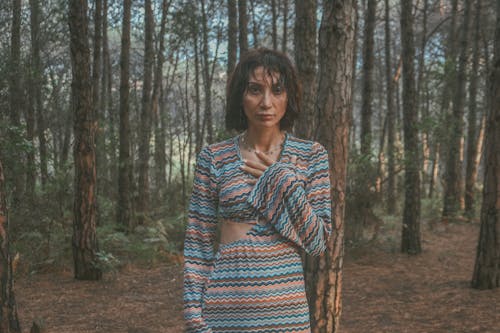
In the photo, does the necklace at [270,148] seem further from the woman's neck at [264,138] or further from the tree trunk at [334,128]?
the tree trunk at [334,128]

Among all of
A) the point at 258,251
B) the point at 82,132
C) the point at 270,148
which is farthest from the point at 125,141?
the point at 258,251

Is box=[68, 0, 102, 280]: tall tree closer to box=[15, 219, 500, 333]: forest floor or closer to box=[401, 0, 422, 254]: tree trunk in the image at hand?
box=[15, 219, 500, 333]: forest floor

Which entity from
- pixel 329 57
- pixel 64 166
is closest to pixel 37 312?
pixel 64 166

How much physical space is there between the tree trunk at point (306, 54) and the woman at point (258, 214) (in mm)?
4458

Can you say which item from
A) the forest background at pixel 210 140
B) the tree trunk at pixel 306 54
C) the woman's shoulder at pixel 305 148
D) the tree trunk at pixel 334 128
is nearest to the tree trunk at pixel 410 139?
the forest background at pixel 210 140

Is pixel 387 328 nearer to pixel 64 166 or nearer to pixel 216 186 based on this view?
pixel 216 186

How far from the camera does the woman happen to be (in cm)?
201

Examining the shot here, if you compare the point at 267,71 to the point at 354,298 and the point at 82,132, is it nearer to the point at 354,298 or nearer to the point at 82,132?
the point at 82,132

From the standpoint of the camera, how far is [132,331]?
6172 mm

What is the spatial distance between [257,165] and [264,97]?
11.6 inches

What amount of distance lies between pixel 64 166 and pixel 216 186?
7552 mm

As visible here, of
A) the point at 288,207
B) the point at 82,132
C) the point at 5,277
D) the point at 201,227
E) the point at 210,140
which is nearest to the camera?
the point at 288,207

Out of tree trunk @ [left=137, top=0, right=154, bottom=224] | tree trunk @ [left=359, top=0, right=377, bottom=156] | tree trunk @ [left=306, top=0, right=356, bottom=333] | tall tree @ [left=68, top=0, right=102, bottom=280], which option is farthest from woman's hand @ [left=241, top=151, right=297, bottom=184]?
tree trunk @ [left=137, top=0, right=154, bottom=224]

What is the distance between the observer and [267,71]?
2.12 m
